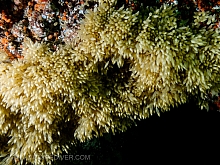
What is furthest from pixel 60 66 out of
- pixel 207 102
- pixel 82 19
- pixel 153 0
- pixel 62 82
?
pixel 207 102

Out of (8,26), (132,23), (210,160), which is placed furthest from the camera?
(210,160)

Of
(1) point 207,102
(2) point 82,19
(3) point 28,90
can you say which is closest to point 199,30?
(1) point 207,102

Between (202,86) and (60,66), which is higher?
(60,66)

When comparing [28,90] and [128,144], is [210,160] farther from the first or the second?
[28,90]

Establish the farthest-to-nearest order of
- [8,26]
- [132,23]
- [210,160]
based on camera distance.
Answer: [210,160]
[8,26]
[132,23]

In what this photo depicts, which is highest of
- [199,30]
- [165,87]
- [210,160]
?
[199,30]

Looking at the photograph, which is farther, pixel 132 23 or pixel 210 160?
pixel 210 160

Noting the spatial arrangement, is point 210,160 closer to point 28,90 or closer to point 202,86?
point 202,86
